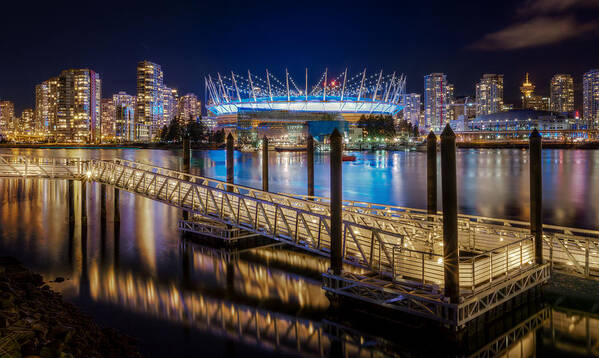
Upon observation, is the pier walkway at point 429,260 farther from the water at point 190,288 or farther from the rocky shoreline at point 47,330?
the rocky shoreline at point 47,330

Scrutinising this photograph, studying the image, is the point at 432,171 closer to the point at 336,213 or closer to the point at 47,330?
the point at 336,213

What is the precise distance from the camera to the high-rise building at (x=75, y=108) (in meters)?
171

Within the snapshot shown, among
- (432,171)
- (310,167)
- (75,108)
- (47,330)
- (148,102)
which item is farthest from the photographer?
(148,102)

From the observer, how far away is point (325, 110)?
112m

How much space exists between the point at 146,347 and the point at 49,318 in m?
1.66

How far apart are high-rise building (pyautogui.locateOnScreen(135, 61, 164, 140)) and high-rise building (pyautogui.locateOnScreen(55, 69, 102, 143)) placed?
18069mm

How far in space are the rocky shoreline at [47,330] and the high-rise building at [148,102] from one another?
A: 18275cm

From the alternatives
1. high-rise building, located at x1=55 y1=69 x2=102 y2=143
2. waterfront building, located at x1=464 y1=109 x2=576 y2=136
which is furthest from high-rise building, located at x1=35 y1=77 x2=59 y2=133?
waterfront building, located at x1=464 y1=109 x2=576 y2=136

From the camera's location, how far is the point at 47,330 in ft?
22.4

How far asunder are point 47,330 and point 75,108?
610 feet

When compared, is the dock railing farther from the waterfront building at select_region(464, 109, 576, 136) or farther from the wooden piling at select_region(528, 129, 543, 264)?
the waterfront building at select_region(464, 109, 576, 136)

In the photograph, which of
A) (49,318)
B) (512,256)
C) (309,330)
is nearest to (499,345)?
(512,256)

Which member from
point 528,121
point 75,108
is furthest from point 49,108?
point 528,121

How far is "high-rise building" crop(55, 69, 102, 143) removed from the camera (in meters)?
171
